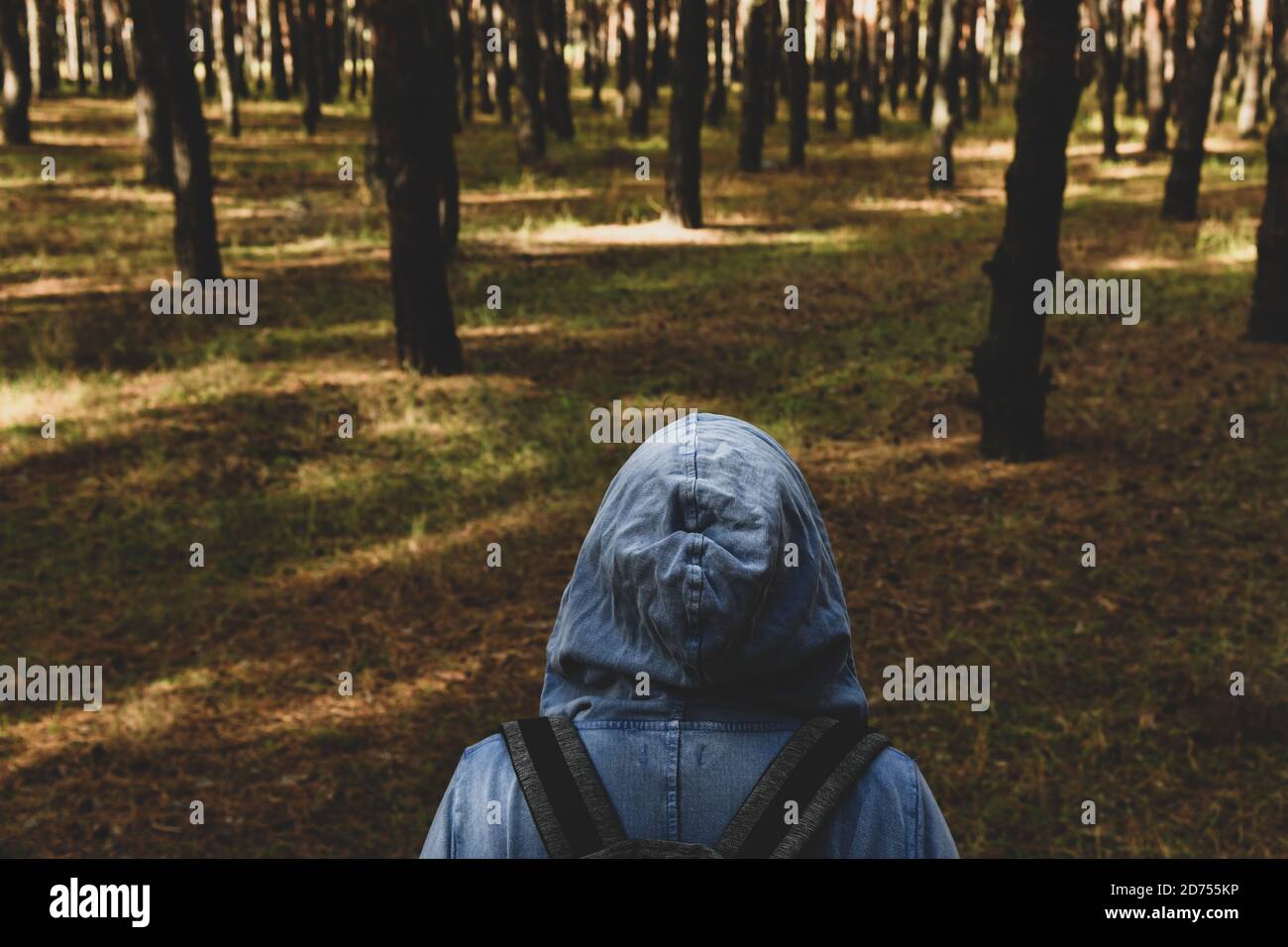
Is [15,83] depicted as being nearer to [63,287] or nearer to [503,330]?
[63,287]

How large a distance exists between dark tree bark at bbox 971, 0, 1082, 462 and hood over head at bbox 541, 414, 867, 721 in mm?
8316

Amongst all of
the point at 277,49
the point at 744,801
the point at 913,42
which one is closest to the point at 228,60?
the point at 277,49

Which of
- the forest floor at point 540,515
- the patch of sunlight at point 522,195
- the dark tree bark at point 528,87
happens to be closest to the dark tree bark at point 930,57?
the dark tree bark at point 528,87

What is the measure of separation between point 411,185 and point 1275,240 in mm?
8613

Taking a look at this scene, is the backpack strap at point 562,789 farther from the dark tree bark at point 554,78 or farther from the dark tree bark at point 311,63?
the dark tree bark at point 311,63

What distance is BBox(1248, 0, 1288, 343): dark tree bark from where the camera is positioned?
479 inches

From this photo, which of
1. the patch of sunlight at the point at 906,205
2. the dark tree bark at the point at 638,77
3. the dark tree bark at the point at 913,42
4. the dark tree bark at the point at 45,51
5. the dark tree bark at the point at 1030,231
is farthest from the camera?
the dark tree bark at the point at 913,42

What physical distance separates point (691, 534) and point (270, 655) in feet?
21.2

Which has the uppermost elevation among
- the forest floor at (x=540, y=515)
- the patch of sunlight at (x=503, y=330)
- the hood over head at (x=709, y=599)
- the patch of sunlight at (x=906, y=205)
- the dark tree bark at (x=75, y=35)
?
the dark tree bark at (x=75, y=35)

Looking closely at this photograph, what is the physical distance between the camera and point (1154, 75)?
25891 mm

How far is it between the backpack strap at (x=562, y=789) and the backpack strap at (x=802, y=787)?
186 mm

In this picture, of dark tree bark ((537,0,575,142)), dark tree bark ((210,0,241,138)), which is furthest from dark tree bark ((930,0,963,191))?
dark tree bark ((210,0,241,138))

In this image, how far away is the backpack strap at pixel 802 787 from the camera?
178 cm

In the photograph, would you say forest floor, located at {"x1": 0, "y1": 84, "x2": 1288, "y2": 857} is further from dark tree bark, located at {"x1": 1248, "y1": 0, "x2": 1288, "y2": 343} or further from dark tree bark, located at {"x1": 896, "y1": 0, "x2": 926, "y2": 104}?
dark tree bark, located at {"x1": 896, "y1": 0, "x2": 926, "y2": 104}
